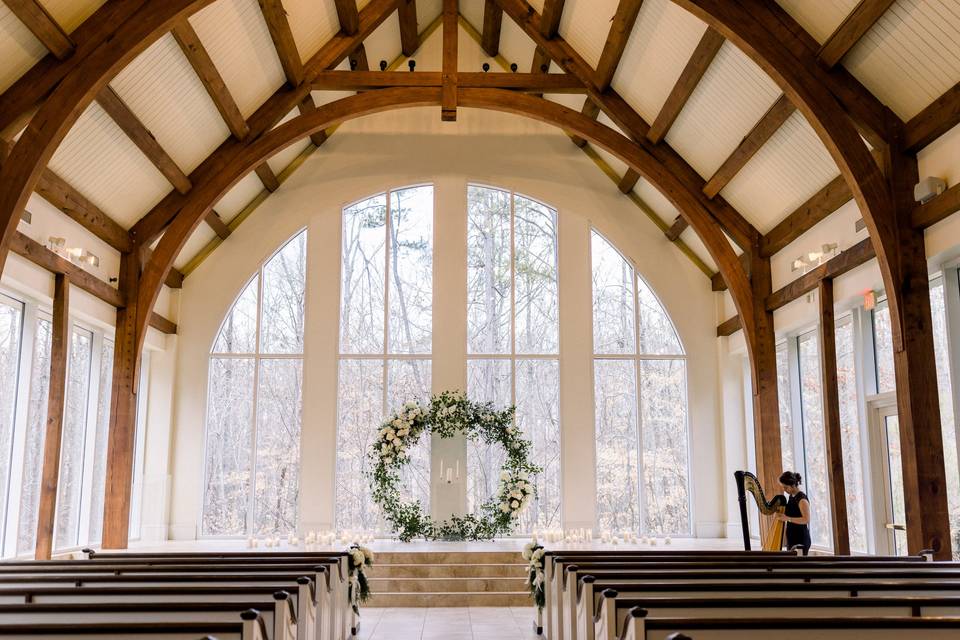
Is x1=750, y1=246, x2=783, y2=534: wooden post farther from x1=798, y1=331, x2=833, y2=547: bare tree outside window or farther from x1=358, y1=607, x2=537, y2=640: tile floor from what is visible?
x1=358, y1=607, x2=537, y2=640: tile floor

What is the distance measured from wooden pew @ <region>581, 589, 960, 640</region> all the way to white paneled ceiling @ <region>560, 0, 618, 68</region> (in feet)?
21.1

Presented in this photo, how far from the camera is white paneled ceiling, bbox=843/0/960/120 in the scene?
5.80 meters

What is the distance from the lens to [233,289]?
37.1ft

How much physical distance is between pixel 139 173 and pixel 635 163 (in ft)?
17.6

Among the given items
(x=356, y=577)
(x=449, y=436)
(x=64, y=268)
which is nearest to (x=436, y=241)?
(x=449, y=436)

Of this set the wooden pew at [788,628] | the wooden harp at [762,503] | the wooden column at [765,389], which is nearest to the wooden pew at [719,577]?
the wooden pew at [788,628]

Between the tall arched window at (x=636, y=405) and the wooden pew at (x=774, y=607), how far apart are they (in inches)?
304

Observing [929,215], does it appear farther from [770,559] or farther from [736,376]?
[736,376]

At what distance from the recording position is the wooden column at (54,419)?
7812mm

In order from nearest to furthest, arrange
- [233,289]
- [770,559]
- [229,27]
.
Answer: [770,559] → [229,27] → [233,289]

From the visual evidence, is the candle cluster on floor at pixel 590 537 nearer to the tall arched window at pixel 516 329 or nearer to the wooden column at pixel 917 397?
the tall arched window at pixel 516 329

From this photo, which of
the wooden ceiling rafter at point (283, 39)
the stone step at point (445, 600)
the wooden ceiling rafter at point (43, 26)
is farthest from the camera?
the wooden ceiling rafter at point (283, 39)

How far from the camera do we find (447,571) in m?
8.42

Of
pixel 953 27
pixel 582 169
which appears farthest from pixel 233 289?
pixel 953 27
